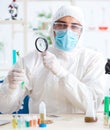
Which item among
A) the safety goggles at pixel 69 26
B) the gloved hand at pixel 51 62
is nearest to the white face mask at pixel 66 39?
Result: the safety goggles at pixel 69 26

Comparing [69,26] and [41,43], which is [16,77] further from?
[69,26]

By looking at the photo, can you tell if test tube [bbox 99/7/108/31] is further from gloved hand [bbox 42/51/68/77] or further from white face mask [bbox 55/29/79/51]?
gloved hand [bbox 42/51/68/77]

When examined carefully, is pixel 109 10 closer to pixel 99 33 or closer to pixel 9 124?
pixel 99 33

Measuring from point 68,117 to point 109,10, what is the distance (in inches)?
84.0

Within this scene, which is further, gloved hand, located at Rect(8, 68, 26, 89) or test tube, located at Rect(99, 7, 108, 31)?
test tube, located at Rect(99, 7, 108, 31)

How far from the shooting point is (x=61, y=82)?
1.61 meters

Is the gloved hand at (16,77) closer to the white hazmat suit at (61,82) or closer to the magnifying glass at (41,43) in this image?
the white hazmat suit at (61,82)

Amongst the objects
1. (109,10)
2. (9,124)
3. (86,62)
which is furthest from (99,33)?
(9,124)

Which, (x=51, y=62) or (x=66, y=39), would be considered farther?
(x=66, y=39)

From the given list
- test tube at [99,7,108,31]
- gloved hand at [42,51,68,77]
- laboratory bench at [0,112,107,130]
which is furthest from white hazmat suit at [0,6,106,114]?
test tube at [99,7,108,31]

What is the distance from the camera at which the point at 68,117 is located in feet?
4.98

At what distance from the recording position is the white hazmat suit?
1602 millimetres

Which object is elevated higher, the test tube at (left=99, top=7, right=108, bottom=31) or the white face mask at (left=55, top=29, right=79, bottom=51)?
the test tube at (left=99, top=7, right=108, bottom=31)

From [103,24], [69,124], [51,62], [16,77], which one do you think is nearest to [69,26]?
[51,62]
